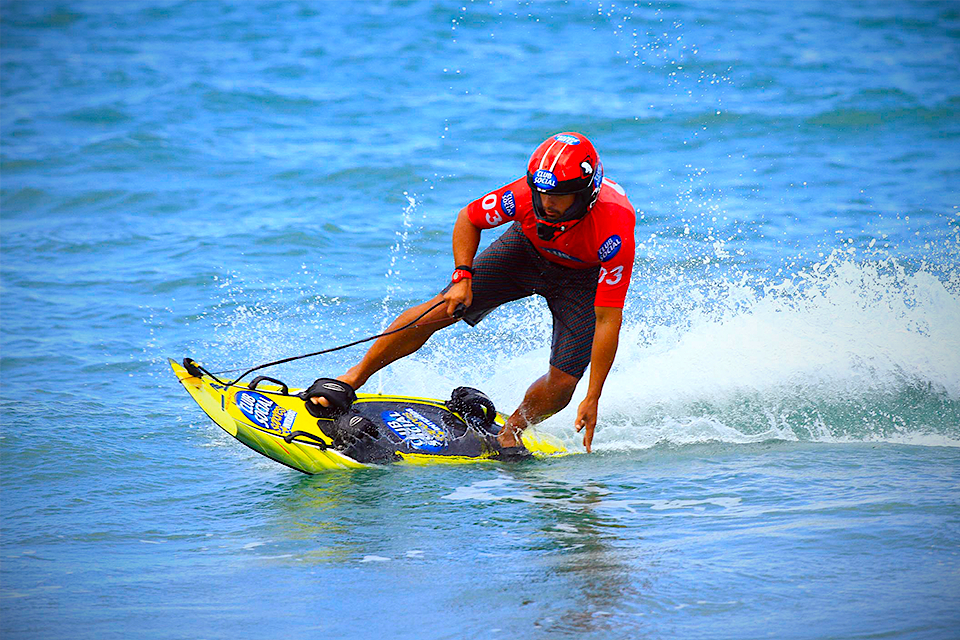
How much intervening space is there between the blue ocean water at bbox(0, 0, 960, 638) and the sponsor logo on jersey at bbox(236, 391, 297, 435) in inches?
13.7

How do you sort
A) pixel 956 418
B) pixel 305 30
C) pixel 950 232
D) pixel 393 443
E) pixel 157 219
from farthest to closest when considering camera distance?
pixel 305 30
pixel 157 219
pixel 950 232
pixel 956 418
pixel 393 443

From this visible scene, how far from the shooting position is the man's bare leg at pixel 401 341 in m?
5.67

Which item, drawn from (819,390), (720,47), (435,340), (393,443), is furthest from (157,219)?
(720,47)

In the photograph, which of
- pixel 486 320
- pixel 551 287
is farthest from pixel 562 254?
pixel 486 320

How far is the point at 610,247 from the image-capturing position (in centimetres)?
496

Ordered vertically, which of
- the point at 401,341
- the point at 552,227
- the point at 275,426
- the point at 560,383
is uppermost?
the point at 552,227

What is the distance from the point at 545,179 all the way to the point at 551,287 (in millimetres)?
954

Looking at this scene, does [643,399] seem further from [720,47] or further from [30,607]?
[720,47]

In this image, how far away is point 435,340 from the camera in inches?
340

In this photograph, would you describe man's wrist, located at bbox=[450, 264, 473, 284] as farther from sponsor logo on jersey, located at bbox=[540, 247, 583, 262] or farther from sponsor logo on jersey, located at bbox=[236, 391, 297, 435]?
sponsor logo on jersey, located at bbox=[236, 391, 297, 435]

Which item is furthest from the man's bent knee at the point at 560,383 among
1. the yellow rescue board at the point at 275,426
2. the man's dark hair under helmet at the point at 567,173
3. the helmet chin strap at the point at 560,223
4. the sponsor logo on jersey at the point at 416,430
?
the man's dark hair under helmet at the point at 567,173

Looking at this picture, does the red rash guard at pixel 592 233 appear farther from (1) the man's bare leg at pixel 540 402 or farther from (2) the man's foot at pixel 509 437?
(2) the man's foot at pixel 509 437

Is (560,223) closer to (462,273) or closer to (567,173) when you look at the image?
(567,173)

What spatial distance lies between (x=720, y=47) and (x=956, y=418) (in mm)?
Answer: 14278
